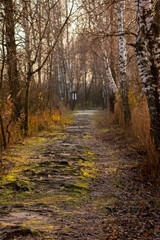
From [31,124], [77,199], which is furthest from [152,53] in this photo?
[31,124]

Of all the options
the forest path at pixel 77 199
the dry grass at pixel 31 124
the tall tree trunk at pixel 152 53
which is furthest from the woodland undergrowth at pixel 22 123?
the tall tree trunk at pixel 152 53

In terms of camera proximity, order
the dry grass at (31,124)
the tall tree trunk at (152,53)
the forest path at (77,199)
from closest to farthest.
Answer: the forest path at (77,199)
the tall tree trunk at (152,53)
the dry grass at (31,124)

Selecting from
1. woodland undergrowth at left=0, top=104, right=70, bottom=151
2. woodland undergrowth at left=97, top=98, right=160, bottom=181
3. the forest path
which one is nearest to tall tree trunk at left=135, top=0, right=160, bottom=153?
woodland undergrowth at left=97, top=98, right=160, bottom=181

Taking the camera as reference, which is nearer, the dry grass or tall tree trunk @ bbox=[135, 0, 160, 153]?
tall tree trunk @ bbox=[135, 0, 160, 153]

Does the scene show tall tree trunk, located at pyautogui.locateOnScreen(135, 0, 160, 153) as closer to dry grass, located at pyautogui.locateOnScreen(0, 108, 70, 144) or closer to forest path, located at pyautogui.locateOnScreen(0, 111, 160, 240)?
forest path, located at pyautogui.locateOnScreen(0, 111, 160, 240)

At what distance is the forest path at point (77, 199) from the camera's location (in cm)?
249

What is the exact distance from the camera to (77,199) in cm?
333

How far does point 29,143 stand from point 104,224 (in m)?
4.65

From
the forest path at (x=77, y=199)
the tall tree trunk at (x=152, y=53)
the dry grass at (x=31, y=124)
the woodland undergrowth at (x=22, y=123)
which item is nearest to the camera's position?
the forest path at (x=77, y=199)

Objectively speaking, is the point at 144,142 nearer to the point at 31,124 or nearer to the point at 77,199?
the point at 77,199

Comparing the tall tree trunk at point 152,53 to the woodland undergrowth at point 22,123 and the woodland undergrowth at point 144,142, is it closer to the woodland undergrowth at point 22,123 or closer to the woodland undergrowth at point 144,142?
the woodland undergrowth at point 144,142

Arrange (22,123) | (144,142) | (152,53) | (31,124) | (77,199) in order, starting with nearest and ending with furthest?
1. (77,199)
2. (152,53)
3. (144,142)
4. (22,123)
5. (31,124)

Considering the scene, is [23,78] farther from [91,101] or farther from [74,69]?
[74,69]

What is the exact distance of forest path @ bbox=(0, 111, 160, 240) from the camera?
2486 millimetres
